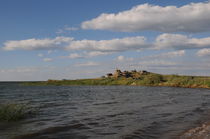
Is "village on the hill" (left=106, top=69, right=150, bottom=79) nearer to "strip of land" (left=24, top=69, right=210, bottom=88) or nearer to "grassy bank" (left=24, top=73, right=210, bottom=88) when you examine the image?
"strip of land" (left=24, top=69, right=210, bottom=88)

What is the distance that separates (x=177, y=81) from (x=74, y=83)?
65760mm

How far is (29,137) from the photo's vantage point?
1566 cm

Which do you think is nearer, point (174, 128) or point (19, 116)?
point (174, 128)

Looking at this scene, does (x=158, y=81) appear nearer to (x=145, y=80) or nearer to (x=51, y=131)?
(x=145, y=80)

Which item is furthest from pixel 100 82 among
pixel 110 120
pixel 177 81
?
pixel 110 120

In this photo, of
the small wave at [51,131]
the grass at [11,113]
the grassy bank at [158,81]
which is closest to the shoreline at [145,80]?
the grassy bank at [158,81]

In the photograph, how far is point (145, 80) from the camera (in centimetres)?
11075

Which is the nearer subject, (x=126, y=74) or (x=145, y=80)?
(x=145, y=80)

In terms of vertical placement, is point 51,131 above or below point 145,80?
below

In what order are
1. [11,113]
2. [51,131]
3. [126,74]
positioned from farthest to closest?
1. [126,74]
2. [11,113]
3. [51,131]

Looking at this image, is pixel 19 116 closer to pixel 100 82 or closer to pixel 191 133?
pixel 191 133

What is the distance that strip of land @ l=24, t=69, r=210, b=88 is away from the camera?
294ft

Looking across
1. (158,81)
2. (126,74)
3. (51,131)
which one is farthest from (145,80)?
(51,131)

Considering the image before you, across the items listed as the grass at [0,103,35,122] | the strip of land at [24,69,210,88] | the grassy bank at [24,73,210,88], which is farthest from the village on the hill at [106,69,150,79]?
the grass at [0,103,35,122]
